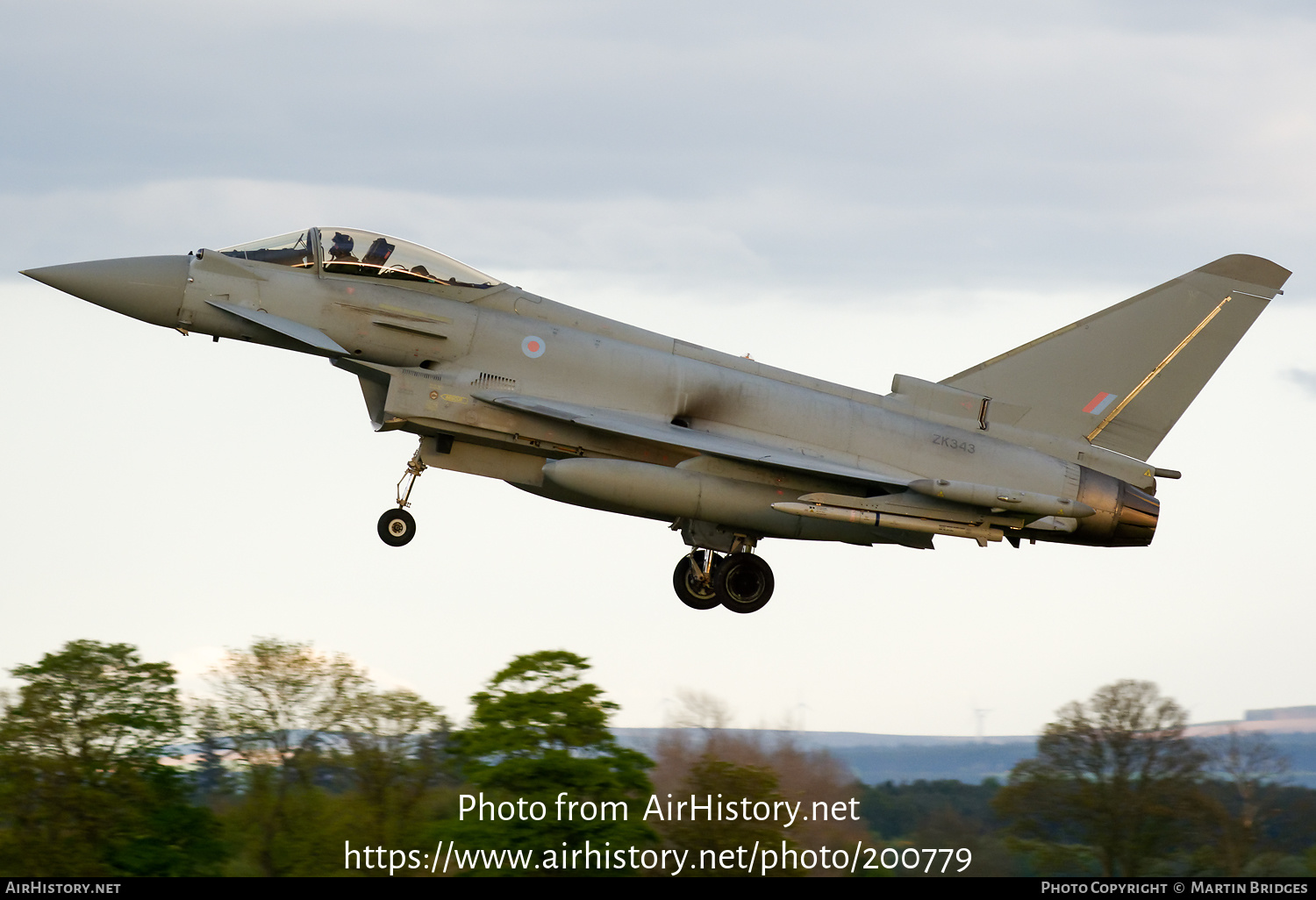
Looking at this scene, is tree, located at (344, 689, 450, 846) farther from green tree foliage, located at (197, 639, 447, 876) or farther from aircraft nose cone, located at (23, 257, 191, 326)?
aircraft nose cone, located at (23, 257, 191, 326)

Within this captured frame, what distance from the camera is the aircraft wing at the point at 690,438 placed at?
15.5 m

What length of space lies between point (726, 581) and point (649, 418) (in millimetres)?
2567

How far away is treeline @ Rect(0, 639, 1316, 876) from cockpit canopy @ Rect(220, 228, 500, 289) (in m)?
9.82

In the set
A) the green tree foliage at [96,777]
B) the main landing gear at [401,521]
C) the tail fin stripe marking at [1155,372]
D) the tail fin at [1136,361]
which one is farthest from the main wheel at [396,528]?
the green tree foliage at [96,777]

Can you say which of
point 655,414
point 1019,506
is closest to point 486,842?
point 655,414

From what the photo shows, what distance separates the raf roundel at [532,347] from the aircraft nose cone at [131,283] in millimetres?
3753

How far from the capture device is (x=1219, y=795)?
25406 millimetres

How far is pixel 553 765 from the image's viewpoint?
75.2ft

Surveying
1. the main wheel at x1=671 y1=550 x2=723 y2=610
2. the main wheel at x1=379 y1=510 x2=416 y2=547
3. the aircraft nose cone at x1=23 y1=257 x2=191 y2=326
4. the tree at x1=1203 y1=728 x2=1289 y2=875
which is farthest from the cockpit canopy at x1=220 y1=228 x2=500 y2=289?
the tree at x1=1203 y1=728 x2=1289 y2=875

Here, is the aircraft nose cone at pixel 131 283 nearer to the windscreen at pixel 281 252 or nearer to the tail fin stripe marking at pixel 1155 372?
the windscreen at pixel 281 252

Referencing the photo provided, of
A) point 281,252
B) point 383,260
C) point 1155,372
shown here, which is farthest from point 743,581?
point 281,252

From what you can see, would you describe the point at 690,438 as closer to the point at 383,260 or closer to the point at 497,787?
the point at 383,260

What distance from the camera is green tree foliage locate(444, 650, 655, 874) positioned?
22266 mm
